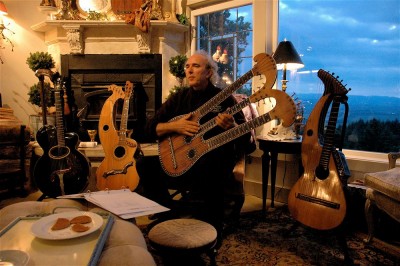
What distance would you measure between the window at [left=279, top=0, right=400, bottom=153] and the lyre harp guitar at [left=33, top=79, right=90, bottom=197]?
83.7 inches

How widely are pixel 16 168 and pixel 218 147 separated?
6.98ft

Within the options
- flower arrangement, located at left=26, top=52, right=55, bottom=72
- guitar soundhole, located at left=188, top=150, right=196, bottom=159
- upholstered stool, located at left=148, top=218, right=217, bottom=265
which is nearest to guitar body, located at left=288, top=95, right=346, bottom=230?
guitar soundhole, located at left=188, top=150, right=196, bottom=159

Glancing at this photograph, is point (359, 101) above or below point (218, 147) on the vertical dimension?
above

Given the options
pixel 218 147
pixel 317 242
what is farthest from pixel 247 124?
pixel 317 242

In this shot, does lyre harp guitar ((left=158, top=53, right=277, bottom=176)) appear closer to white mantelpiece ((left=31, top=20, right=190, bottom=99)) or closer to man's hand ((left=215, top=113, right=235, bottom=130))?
man's hand ((left=215, top=113, right=235, bottom=130))

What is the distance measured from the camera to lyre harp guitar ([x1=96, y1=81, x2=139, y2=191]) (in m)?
2.66

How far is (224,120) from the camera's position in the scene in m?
1.97

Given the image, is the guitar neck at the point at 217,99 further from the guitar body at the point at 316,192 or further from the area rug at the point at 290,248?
the area rug at the point at 290,248

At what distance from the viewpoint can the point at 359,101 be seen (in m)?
2.85

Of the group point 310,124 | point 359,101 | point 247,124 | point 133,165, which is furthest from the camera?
point 359,101

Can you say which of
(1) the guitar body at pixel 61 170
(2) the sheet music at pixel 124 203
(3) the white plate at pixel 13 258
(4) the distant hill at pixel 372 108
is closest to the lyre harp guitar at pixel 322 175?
(4) the distant hill at pixel 372 108

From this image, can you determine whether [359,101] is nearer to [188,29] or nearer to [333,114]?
[333,114]

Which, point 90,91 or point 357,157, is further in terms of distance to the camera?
point 90,91

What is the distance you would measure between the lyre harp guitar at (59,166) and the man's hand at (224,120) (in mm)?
1399
